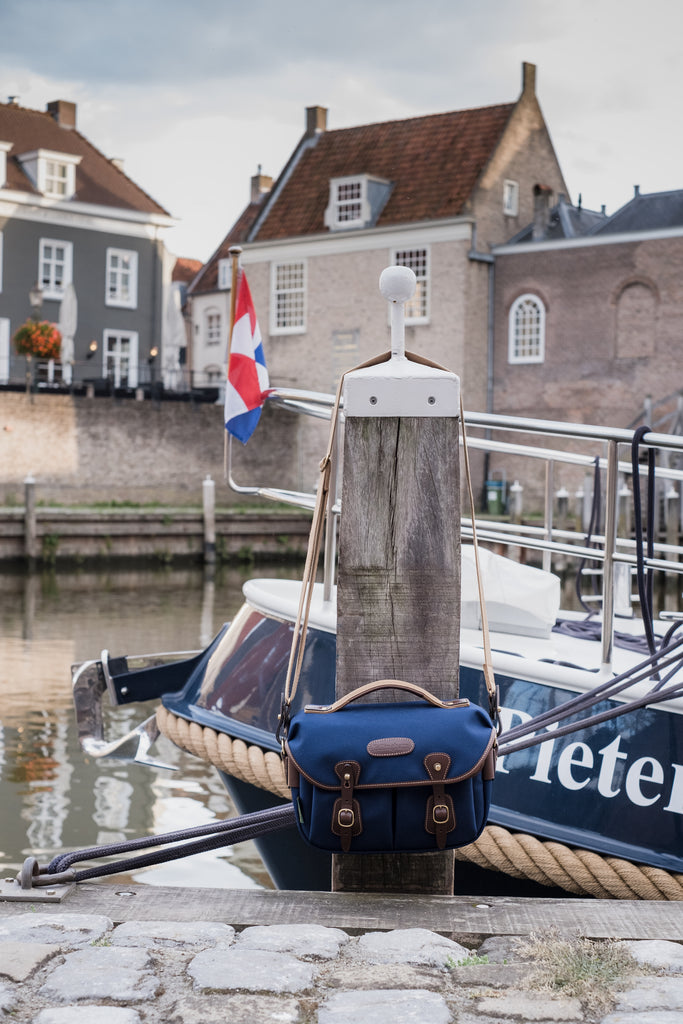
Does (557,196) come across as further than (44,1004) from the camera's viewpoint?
Yes

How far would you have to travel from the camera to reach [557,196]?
3127cm

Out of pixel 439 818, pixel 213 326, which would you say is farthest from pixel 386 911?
pixel 213 326

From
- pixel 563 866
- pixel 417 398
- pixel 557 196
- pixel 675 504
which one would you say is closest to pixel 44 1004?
pixel 417 398

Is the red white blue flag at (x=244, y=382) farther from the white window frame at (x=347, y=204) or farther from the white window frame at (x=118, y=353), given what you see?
the white window frame at (x=118, y=353)

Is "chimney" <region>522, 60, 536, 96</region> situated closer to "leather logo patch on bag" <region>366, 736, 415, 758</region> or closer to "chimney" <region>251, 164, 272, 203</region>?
"chimney" <region>251, 164, 272, 203</region>

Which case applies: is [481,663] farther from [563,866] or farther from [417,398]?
[417,398]

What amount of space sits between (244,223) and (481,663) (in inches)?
1680

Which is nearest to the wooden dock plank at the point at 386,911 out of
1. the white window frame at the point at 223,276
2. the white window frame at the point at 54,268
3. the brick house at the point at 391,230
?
the brick house at the point at 391,230

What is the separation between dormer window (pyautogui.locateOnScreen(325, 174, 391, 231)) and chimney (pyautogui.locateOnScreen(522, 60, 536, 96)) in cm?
418

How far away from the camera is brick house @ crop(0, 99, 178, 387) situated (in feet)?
106

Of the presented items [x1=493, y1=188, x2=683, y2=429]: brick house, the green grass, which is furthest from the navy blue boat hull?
[x1=493, y1=188, x2=683, y2=429]: brick house

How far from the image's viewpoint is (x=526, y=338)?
1161 inches

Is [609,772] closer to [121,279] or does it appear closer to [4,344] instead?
[4,344]

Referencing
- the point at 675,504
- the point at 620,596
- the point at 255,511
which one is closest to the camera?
the point at 620,596
